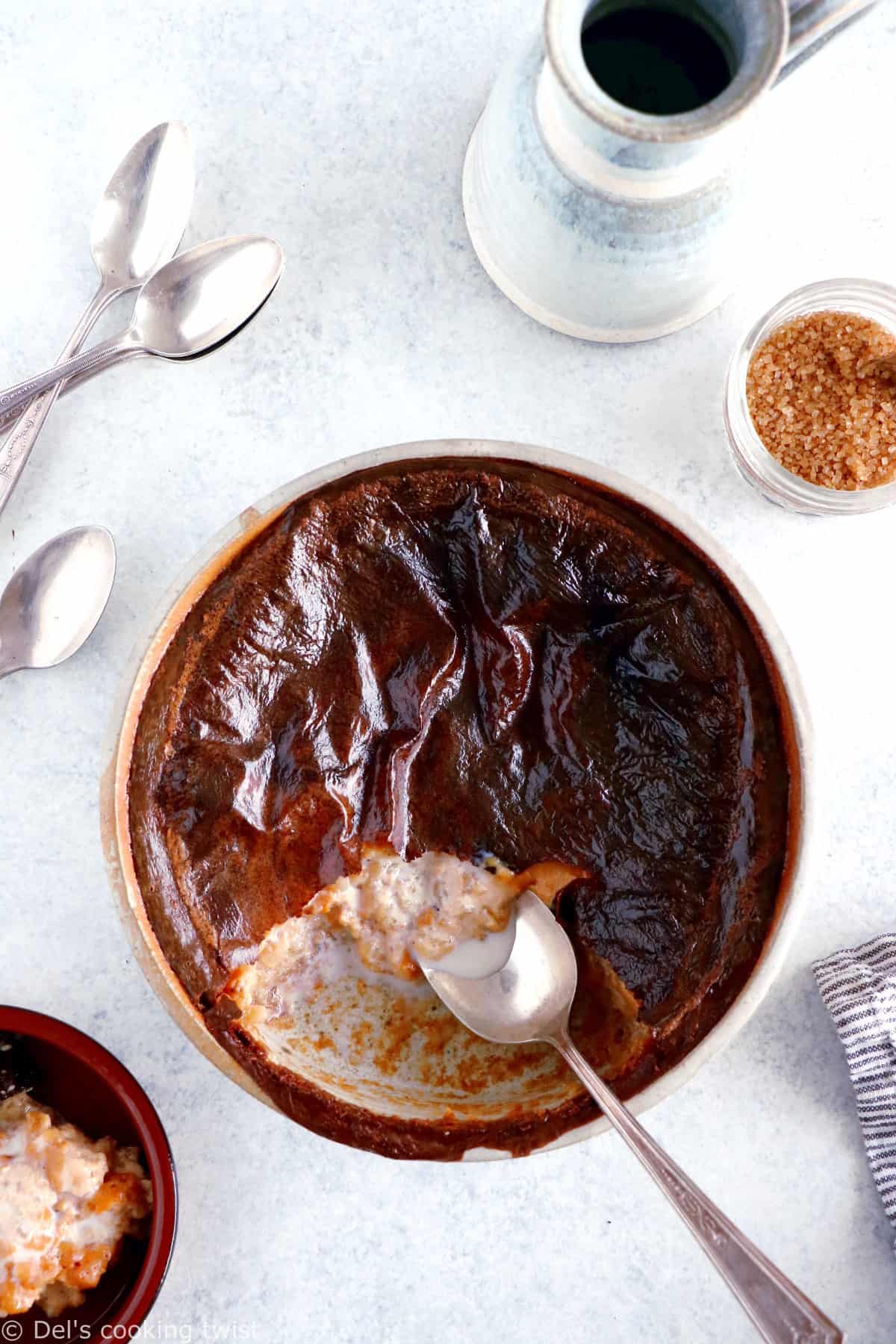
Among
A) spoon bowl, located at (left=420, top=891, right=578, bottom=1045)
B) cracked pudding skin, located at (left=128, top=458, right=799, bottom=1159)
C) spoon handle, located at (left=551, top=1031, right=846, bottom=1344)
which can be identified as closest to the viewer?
spoon handle, located at (left=551, top=1031, right=846, bottom=1344)

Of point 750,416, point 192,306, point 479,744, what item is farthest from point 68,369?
point 750,416

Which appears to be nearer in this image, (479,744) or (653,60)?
(653,60)

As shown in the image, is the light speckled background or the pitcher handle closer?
the pitcher handle

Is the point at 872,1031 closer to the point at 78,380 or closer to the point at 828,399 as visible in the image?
the point at 828,399

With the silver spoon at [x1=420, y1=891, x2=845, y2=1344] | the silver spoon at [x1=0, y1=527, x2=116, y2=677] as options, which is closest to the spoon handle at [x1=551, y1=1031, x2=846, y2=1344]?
the silver spoon at [x1=420, y1=891, x2=845, y2=1344]

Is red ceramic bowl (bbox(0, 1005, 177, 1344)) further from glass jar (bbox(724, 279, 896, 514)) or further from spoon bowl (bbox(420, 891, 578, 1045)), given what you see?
glass jar (bbox(724, 279, 896, 514))

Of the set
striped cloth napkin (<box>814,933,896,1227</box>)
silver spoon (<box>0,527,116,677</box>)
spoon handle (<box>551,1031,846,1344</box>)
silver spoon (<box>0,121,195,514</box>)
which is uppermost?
silver spoon (<box>0,121,195,514</box>)

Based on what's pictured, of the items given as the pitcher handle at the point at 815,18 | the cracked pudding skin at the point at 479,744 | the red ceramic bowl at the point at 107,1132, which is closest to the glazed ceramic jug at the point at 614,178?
the pitcher handle at the point at 815,18
